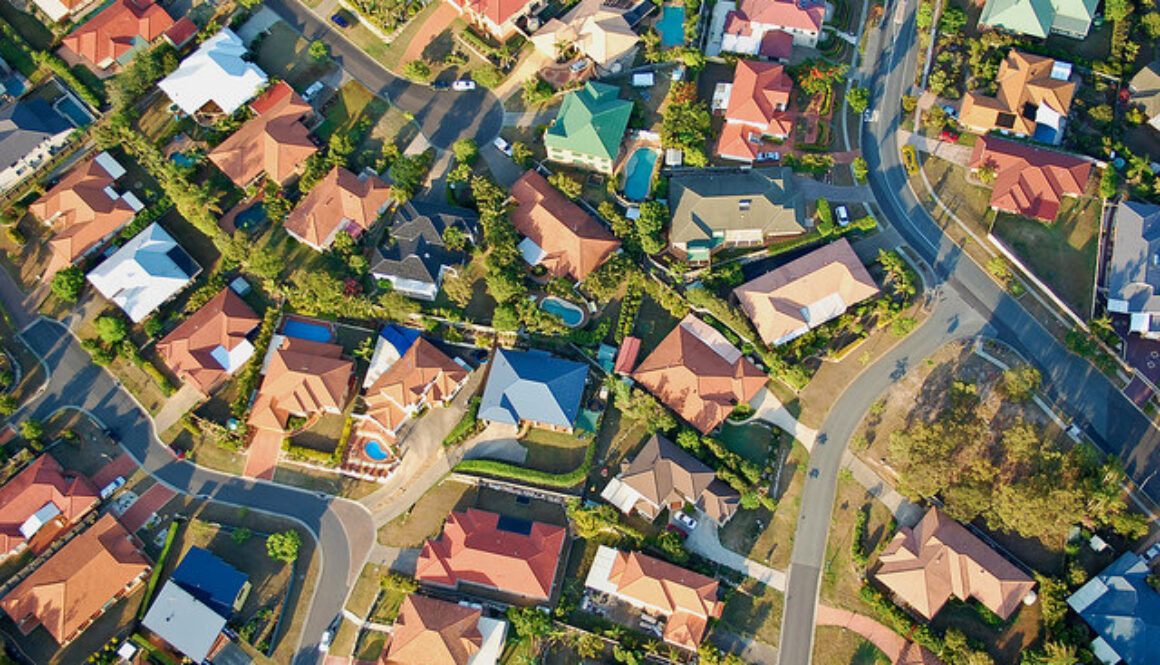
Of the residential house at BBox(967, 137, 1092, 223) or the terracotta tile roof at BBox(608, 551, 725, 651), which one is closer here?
the terracotta tile roof at BBox(608, 551, 725, 651)

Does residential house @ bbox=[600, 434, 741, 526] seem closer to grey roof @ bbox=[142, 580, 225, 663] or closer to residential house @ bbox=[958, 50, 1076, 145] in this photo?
grey roof @ bbox=[142, 580, 225, 663]

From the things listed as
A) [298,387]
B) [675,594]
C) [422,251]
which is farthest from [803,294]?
[298,387]

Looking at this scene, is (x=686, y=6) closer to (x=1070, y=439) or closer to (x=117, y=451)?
(x=1070, y=439)

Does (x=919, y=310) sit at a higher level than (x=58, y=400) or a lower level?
higher

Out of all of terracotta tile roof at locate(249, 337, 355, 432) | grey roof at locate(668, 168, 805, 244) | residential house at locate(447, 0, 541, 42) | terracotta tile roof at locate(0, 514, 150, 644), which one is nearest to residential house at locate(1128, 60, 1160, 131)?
grey roof at locate(668, 168, 805, 244)

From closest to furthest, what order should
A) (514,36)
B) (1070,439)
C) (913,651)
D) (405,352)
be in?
(913,651) → (1070,439) → (405,352) → (514,36)

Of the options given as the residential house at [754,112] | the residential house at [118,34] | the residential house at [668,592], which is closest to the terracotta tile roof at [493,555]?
the residential house at [668,592]

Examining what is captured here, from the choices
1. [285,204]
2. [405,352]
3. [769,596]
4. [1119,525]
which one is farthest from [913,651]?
[285,204]
